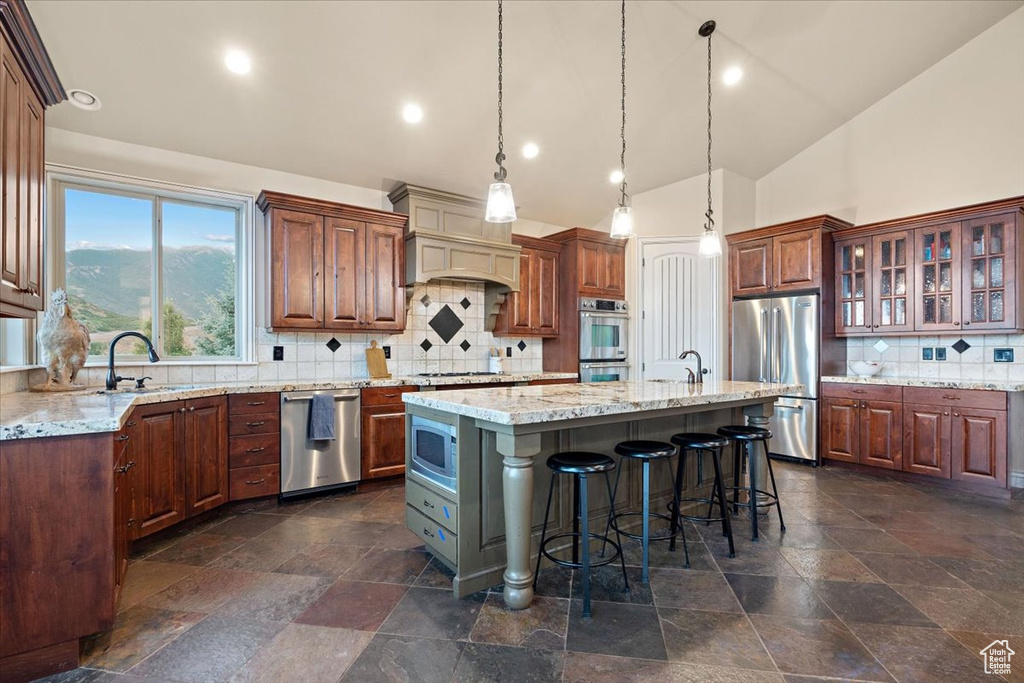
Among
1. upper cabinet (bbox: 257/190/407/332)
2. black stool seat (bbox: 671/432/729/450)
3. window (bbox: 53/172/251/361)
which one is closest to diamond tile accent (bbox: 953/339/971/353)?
black stool seat (bbox: 671/432/729/450)

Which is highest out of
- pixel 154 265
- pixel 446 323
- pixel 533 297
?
pixel 154 265

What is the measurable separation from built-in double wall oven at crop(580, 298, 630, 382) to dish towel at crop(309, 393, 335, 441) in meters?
2.68

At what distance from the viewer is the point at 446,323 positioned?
5.00m

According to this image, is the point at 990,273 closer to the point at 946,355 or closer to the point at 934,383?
the point at 946,355

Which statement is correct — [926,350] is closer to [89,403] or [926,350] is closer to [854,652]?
[854,652]

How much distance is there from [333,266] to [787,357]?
430 cm

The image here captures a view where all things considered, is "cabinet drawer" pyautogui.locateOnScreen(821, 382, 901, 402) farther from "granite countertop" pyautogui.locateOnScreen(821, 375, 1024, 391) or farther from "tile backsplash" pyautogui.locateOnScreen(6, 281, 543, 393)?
"tile backsplash" pyautogui.locateOnScreen(6, 281, 543, 393)

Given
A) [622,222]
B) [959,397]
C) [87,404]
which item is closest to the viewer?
[87,404]

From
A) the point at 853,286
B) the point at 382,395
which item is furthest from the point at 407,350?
the point at 853,286

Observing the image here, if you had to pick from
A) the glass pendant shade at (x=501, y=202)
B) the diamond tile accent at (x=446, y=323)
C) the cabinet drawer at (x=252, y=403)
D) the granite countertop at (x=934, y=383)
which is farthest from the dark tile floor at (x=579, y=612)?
the diamond tile accent at (x=446, y=323)

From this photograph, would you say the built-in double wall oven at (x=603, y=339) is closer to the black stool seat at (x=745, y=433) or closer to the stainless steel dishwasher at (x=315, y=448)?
the black stool seat at (x=745, y=433)

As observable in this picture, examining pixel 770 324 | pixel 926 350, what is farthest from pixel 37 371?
pixel 926 350

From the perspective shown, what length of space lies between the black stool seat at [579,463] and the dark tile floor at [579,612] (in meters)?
0.60

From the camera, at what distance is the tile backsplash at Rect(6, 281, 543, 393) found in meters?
3.84
